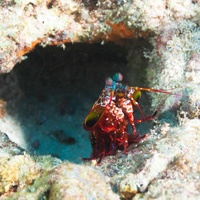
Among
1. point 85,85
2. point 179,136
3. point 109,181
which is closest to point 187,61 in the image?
point 179,136

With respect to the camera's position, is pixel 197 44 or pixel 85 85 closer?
pixel 197 44

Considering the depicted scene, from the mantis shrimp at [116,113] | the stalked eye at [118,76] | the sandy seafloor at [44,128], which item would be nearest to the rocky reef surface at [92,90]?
the sandy seafloor at [44,128]

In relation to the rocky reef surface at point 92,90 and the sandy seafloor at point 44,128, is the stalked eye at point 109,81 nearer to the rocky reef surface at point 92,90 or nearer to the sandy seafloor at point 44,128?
the rocky reef surface at point 92,90

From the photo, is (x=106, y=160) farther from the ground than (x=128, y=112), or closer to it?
closer to it

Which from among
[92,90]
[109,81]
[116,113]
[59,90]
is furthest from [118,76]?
[59,90]

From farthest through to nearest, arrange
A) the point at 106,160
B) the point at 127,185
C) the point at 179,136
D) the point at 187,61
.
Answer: the point at 187,61 → the point at 106,160 → the point at 179,136 → the point at 127,185

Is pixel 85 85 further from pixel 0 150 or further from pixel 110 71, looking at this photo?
pixel 0 150

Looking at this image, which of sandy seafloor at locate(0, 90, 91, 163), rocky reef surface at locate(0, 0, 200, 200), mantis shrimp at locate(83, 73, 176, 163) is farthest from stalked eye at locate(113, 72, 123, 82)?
sandy seafloor at locate(0, 90, 91, 163)
